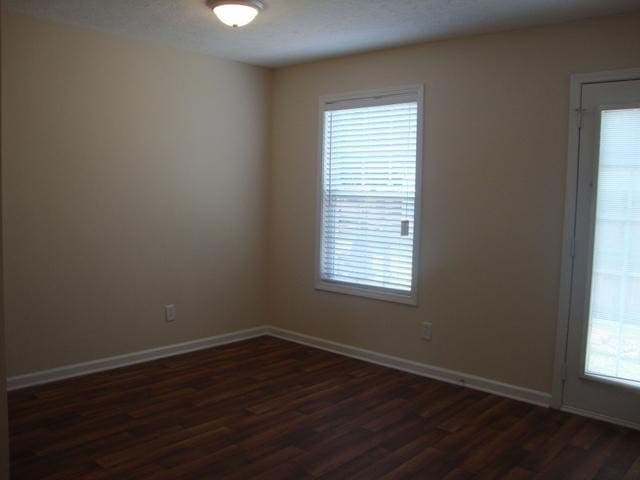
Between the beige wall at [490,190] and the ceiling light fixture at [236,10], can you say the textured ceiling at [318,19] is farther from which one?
the beige wall at [490,190]

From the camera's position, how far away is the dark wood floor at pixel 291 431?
293 centimetres

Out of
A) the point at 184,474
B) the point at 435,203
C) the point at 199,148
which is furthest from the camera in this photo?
the point at 199,148

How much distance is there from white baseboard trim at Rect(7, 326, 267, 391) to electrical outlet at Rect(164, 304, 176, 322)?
0.23m

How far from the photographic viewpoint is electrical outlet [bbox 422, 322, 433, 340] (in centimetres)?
443

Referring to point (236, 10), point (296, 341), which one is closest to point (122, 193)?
point (236, 10)

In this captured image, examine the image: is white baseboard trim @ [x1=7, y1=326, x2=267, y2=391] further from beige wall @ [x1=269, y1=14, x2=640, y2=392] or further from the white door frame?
the white door frame

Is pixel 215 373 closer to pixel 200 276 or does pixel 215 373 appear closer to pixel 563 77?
pixel 200 276

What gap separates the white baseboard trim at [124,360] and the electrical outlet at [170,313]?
0.75 ft

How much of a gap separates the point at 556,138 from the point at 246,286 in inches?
118

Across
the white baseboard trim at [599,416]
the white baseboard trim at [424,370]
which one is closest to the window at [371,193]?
the white baseboard trim at [424,370]

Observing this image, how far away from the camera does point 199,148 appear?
4902mm

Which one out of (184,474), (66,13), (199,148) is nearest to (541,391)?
(184,474)

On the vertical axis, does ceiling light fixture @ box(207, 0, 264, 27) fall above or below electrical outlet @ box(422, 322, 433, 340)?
above

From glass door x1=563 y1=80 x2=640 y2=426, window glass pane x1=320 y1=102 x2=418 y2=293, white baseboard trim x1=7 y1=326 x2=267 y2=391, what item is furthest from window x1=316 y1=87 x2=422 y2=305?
glass door x1=563 y1=80 x2=640 y2=426
